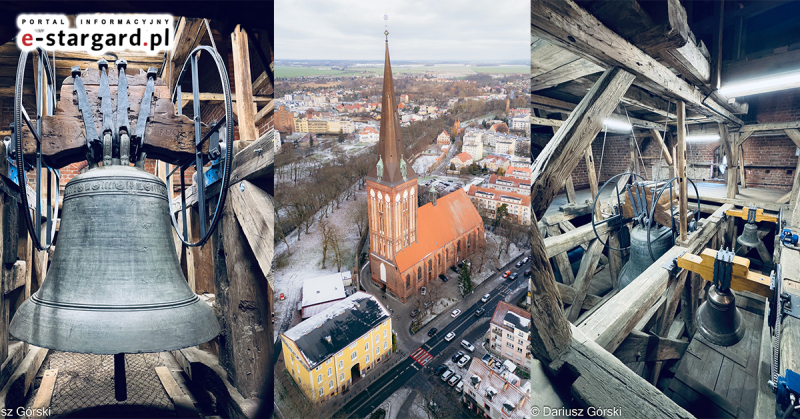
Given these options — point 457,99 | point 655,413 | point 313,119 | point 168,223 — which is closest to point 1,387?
point 168,223

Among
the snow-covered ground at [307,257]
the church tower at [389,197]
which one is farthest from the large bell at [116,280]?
the church tower at [389,197]

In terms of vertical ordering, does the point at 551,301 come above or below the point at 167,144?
below

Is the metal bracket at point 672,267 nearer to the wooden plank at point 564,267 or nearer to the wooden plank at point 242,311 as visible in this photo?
the wooden plank at point 564,267

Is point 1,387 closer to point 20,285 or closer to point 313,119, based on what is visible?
point 20,285

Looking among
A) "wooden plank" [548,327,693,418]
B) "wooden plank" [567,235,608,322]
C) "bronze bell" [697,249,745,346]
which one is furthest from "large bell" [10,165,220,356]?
"wooden plank" [567,235,608,322]

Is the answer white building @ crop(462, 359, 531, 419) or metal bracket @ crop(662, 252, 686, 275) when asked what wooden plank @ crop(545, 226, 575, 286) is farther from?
white building @ crop(462, 359, 531, 419)

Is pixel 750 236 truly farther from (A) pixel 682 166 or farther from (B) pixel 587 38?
(B) pixel 587 38
